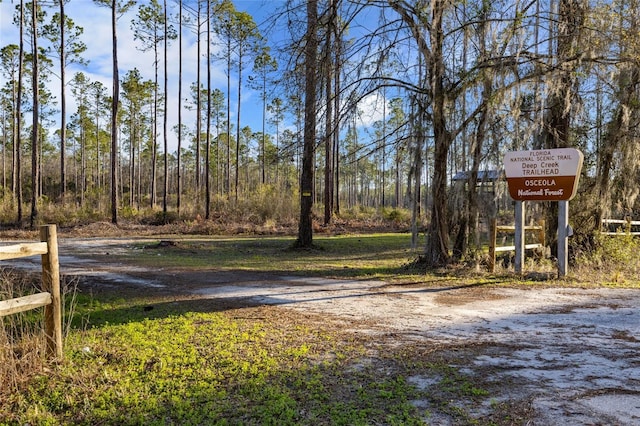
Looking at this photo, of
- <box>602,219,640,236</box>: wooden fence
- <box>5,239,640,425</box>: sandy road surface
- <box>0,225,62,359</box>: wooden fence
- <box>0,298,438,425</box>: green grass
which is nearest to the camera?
<box>0,298,438,425</box>: green grass

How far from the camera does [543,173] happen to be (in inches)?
335

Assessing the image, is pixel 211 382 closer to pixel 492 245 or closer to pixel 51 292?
pixel 51 292

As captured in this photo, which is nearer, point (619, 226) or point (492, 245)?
point (492, 245)

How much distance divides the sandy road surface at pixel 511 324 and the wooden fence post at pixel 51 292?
3.00 meters

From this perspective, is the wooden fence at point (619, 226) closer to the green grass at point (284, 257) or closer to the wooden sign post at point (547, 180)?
the wooden sign post at point (547, 180)

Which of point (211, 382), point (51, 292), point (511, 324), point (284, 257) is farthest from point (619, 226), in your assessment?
point (51, 292)

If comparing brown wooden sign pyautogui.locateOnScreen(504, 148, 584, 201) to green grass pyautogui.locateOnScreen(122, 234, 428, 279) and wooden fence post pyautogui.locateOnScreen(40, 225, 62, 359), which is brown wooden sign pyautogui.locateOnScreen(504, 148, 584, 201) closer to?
green grass pyautogui.locateOnScreen(122, 234, 428, 279)

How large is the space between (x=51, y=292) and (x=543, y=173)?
816 cm

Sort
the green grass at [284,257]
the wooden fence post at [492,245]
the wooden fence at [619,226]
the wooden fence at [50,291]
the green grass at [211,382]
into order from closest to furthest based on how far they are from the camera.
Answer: the green grass at [211,382]
the wooden fence at [50,291]
the wooden fence post at [492,245]
the green grass at [284,257]
the wooden fence at [619,226]

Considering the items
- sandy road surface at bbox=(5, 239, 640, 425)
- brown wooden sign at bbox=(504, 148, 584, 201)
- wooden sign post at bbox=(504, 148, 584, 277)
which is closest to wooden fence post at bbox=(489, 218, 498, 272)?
wooden sign post at bbox=(504, 148, 584, 277)

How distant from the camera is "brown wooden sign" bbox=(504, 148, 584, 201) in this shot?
8.23 m

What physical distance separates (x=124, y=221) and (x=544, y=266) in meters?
22.5

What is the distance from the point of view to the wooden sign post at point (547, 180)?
27.0ft

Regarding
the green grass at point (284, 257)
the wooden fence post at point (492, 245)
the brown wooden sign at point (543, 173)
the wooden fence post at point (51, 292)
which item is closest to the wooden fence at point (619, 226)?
the brown wooden sign at point (543, 173)
